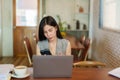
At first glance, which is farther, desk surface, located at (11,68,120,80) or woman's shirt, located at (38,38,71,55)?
woman's shirt, located at (38,38,71,55)

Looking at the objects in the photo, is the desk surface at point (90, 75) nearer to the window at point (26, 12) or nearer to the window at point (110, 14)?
the window at point (110, 14)

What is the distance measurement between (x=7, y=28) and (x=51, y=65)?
4.51 meters

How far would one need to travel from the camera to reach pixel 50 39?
202cm

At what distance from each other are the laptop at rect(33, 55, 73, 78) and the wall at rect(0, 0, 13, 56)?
4433 millimetres

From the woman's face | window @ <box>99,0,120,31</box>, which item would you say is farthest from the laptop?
window @ <box>99,0,120,31</box>

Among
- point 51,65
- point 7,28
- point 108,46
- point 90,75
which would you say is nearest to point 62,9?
point 7,28

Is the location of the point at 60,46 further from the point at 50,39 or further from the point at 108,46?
the point at 108,46

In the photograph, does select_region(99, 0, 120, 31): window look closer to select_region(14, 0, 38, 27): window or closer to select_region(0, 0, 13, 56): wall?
select_region(14, 0, 38, 27): window

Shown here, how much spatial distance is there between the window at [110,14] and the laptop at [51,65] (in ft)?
6.68

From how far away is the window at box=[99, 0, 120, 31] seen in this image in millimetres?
3346

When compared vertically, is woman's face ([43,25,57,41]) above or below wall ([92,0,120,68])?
above

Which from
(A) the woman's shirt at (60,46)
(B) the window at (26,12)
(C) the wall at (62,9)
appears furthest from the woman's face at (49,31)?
(B) the window at (26,12)

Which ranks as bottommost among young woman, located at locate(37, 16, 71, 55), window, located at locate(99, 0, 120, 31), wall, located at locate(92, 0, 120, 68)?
wall, located at locate(92, 0, 120, 68)

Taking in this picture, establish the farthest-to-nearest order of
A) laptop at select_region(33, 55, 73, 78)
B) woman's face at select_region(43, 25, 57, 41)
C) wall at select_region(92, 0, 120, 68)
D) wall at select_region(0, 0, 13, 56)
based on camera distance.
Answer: wall at select_region(0, 0, 13, 56) → wall at select_region(92, 0, 120, 68) → woman's face at select_region(43, 25, 57, 41) → laptop at select_region(33, 55, 73, 78)
